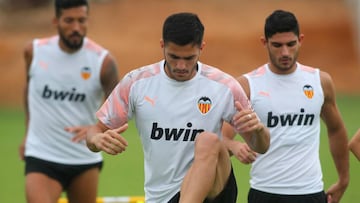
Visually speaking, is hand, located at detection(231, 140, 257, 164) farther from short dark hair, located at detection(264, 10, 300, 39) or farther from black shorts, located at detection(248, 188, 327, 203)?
short dark hair, located at detection(264, 10, 300, 39)

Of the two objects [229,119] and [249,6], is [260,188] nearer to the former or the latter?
[229,119]

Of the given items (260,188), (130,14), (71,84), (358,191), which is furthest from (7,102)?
(260,188)

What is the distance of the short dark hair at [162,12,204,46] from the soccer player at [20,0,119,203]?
262cm

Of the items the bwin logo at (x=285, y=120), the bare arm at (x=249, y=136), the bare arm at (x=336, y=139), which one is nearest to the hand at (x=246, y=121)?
the bare arm at (x=249, y=136)

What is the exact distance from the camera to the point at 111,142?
281 inches

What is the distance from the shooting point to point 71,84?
10047 mm

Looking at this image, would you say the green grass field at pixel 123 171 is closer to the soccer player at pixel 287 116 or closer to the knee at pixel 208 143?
the soccer player at pixel 287 116

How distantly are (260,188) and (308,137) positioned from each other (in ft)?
1.98

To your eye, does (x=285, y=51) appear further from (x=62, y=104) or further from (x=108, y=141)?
(x=62, y=104)

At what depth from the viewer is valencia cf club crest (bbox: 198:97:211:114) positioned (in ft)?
25.0

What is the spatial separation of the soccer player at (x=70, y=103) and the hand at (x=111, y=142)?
2605 mm

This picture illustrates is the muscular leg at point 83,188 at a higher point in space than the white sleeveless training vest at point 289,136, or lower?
lower

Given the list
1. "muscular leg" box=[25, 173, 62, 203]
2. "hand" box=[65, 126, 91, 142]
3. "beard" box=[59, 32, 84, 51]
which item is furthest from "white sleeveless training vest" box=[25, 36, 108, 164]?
"hand" box=[65, 126, 91, 142]

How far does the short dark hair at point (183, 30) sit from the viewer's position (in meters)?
7.36
